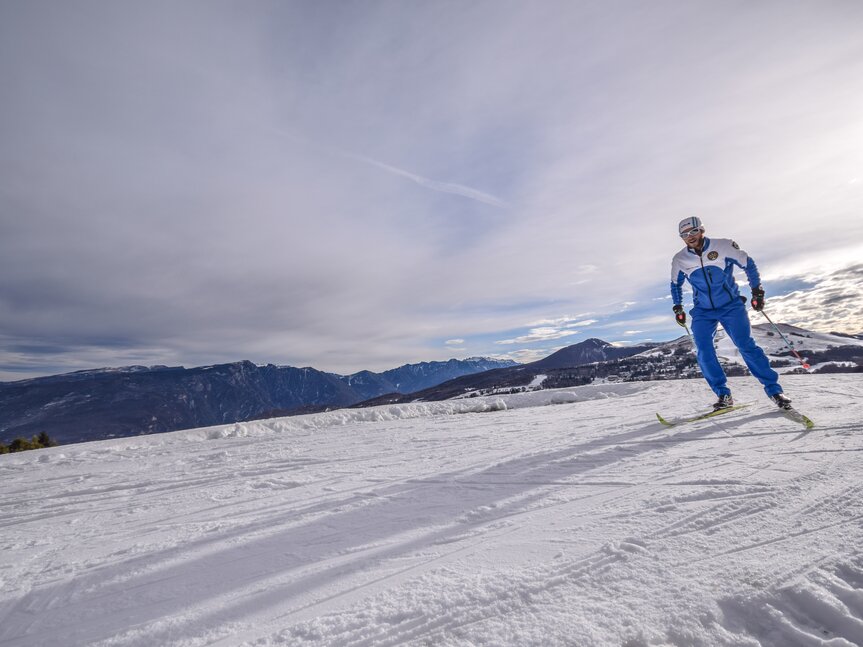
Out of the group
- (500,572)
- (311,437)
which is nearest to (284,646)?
(500,572)

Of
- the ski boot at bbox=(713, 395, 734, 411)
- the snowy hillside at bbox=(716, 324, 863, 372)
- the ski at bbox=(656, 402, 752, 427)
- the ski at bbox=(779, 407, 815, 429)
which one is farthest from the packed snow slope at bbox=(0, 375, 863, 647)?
the snowy hillside at bbox=(716, 324, 863, 372)

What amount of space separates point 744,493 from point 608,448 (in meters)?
1.91

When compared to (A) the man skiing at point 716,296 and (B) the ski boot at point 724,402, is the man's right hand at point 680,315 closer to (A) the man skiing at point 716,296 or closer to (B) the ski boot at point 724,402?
(A) the man skiing at point 716,296

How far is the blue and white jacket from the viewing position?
6.47 metres

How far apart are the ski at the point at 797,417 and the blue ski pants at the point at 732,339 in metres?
0.62

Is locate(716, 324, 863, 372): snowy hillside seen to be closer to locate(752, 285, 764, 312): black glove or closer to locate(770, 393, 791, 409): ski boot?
locate(752, 285, 764, 312): black glove

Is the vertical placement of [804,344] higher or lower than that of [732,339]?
higher

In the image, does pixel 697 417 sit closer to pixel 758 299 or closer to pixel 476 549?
pixel 758 299

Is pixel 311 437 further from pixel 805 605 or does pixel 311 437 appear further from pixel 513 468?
pixel 805 605

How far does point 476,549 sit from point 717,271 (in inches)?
266

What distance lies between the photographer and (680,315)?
24.4 feet

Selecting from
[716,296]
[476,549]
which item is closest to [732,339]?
[716,296]

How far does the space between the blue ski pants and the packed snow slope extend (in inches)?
49.5

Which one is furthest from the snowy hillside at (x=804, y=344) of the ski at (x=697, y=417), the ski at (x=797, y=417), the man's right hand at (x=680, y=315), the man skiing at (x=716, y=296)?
the ski at (x=797, y=417)
